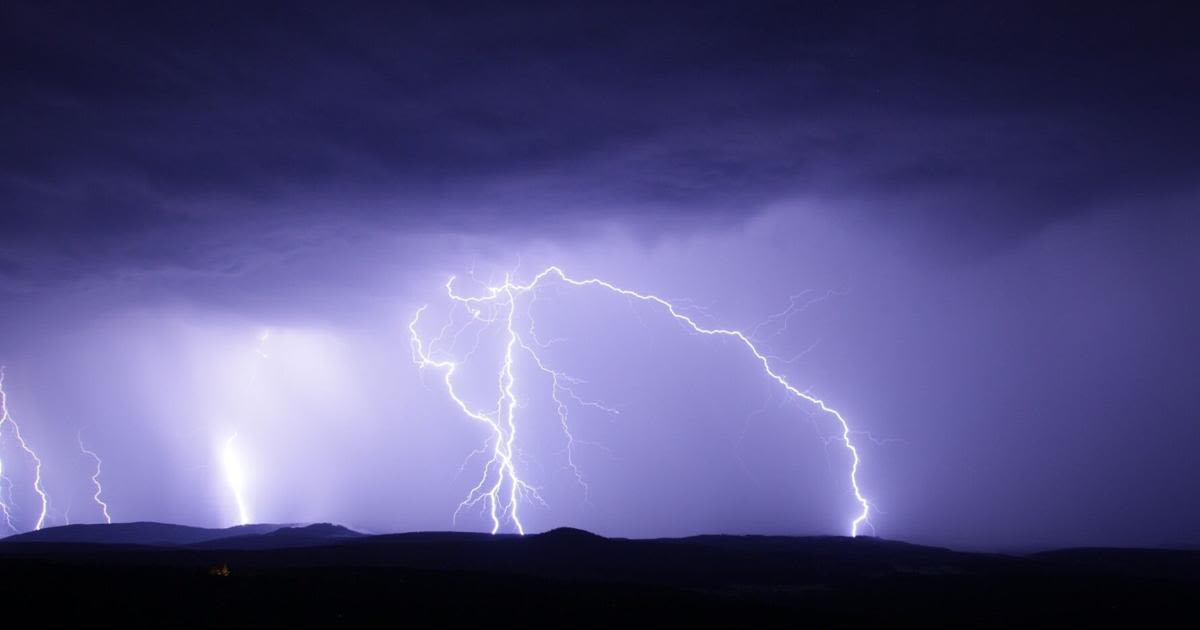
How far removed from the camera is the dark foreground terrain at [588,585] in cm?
1013

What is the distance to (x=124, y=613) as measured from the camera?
9.11 metres

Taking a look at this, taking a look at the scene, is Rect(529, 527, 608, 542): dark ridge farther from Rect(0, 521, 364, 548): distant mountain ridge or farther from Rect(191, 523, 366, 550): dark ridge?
Rect(0, 521, 364, 548): distant mountain ridge

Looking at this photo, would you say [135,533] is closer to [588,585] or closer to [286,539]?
[286,539]

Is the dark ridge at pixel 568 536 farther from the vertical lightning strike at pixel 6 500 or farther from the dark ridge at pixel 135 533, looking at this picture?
the vertical lightning strike at pixel 6 500

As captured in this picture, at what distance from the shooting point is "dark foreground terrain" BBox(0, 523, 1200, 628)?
10.1 m

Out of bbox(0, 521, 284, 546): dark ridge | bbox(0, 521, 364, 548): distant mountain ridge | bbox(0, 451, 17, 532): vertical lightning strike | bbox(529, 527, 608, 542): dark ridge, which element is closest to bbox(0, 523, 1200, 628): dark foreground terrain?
bbox(529, 527, 608, 542): dark ridge

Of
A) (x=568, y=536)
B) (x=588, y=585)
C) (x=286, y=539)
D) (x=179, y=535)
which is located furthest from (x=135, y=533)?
(x=588, y=585)

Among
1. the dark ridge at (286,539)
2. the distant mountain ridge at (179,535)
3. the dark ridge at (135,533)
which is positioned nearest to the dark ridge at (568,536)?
the dark ridge at (286,539)

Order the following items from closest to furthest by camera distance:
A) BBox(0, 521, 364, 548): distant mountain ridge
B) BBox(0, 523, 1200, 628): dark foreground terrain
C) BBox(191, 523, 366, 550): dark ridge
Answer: BBox(0, 523, 1200, 628): dark foreground terrain
BBox(191, 523, 366, 550): dark ridge
BBox(0, 521, 364, 548): distant mountain ridge

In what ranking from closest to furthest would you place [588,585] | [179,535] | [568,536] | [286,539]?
[588,585] → [568,536] → [286,539] → [179,535]

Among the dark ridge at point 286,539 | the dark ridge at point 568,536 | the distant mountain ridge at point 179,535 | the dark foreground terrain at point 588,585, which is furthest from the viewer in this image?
the distant mountain ridge at point 179,535

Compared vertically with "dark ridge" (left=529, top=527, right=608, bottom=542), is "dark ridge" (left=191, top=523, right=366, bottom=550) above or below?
below

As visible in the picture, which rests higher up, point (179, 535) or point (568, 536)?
point (568, 536)

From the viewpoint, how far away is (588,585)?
44.1ft
